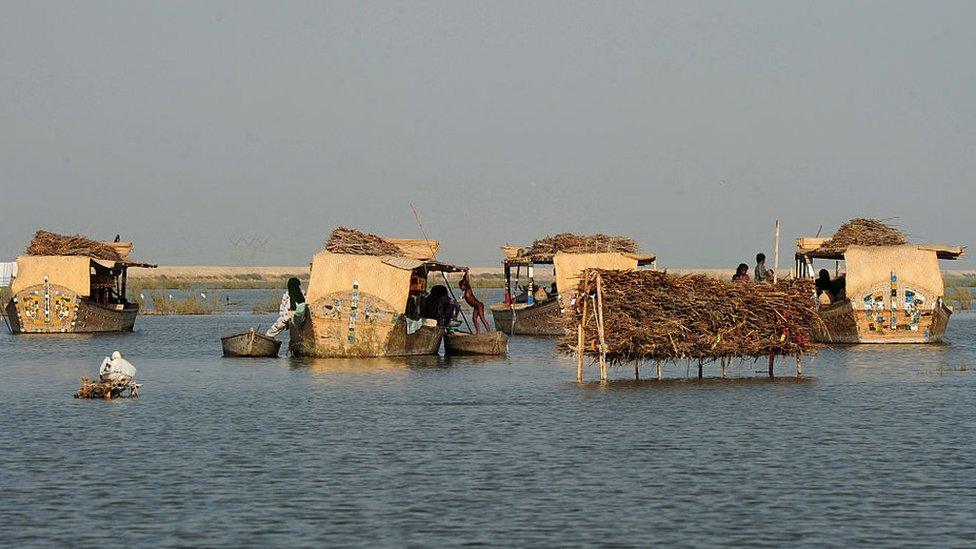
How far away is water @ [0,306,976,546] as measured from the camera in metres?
14.0

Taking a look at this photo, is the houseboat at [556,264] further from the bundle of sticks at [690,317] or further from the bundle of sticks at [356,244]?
the bundle of sticks at [690,317]

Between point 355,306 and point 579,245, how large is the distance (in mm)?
16238

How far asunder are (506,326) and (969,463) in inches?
1389

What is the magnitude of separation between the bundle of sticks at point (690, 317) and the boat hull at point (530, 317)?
21102mm

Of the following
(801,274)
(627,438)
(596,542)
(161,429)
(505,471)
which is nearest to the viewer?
(596,542)

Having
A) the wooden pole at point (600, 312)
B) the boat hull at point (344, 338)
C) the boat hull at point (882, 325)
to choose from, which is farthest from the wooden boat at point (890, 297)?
the wooden pole at point (600, 312)

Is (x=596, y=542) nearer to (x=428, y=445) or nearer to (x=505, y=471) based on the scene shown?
(x=505, y=471)

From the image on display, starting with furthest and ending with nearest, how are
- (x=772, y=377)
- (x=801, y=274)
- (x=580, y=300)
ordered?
1. (x=801, y=274)
2. (x=772, y=377)
3. (x=580, y=300)

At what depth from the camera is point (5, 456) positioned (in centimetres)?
1875

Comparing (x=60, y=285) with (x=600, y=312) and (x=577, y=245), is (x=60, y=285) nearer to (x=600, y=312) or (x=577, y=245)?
(x=577, y=245)

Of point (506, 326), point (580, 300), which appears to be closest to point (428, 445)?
point (580, 300)

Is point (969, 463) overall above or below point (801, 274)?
below

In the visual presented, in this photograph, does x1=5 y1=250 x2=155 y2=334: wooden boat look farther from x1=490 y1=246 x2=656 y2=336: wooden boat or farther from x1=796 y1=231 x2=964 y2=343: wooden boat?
x1=796 y1=231 x2=964 y2=343: wooden boat

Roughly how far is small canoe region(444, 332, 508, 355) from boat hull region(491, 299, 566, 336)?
428 inches
